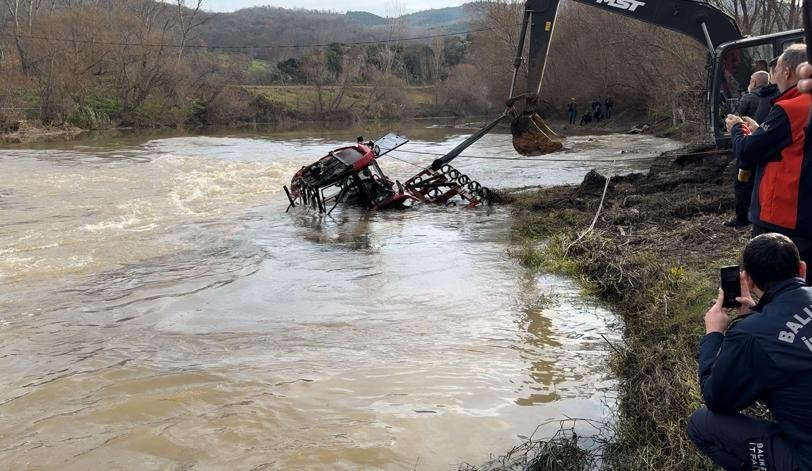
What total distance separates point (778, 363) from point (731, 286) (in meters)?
0.60

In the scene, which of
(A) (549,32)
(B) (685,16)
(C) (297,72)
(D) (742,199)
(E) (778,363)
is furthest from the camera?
(C) (297,72)

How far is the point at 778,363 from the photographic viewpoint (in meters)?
2.75

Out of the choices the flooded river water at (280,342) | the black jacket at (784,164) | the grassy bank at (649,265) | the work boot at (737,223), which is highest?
the black jacket at (784,164)

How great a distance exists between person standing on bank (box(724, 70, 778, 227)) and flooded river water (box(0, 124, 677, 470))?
206 cm

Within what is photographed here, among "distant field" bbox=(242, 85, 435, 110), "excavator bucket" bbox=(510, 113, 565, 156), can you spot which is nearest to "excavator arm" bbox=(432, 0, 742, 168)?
"excavator bucket" bbox=(510, 113, 565, 156)

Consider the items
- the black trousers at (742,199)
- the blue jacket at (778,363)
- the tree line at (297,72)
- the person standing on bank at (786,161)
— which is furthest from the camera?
the tree line at (297,72)

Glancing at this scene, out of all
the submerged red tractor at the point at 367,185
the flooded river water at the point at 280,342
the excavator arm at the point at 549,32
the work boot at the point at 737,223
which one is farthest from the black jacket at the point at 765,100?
the submerged red tractor at the point at 367,185

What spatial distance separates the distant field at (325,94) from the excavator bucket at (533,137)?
5055 cm

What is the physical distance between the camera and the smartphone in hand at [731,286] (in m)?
3.26

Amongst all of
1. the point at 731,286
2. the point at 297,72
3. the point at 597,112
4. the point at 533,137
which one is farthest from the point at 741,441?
the point at 297,72

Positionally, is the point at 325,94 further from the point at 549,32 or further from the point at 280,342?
the point at 280,342

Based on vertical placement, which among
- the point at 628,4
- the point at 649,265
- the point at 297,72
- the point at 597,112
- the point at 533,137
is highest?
the point at 297,72

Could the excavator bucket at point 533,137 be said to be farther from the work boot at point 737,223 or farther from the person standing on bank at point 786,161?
the person standing on bank at point 786,161

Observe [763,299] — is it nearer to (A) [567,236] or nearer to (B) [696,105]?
(A) [567,236]
